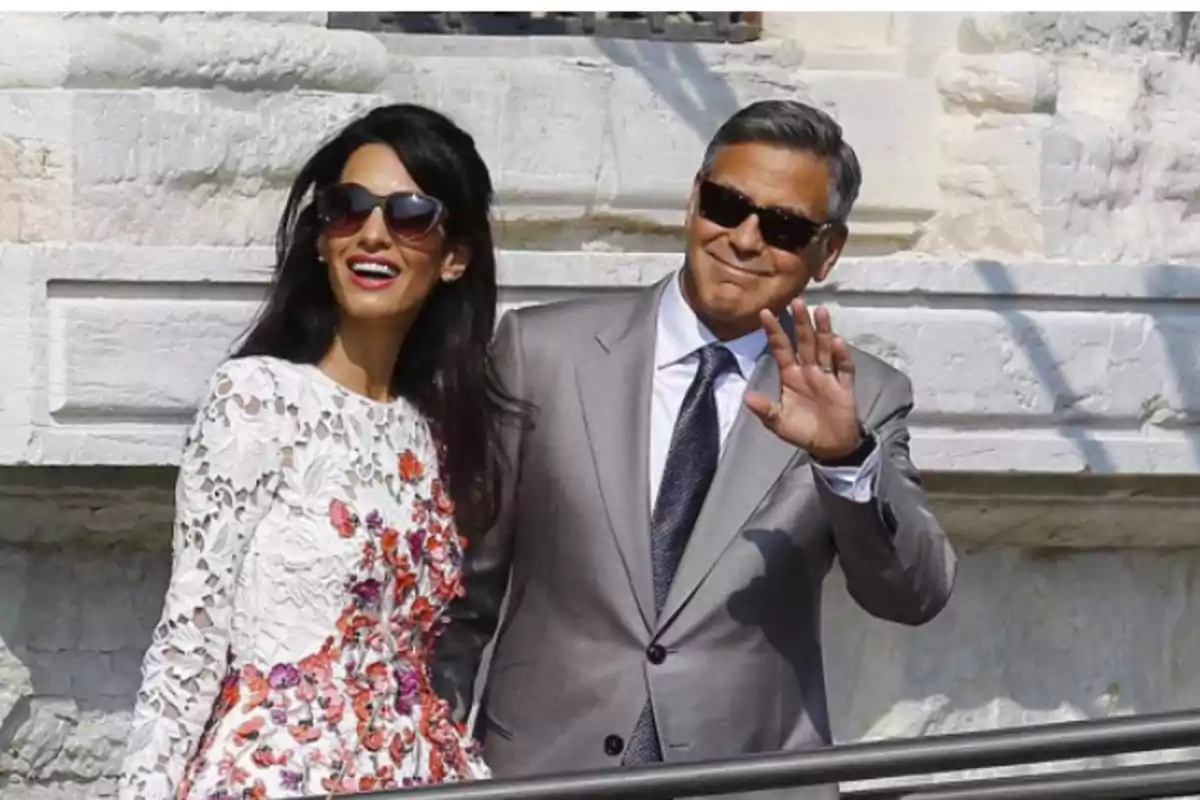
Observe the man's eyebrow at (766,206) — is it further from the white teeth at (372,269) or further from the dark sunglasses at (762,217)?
the white teeth at (372,269)

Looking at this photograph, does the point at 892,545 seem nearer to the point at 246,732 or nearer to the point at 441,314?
the point at 441,314

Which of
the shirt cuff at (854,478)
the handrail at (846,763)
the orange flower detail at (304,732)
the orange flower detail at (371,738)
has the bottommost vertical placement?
the orange flower detail at (371,738)

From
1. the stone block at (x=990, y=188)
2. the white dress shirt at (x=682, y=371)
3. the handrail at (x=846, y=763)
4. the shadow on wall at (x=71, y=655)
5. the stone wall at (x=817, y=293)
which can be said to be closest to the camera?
the handrail at (x=846, y=763)

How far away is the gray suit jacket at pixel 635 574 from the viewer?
9.46ft

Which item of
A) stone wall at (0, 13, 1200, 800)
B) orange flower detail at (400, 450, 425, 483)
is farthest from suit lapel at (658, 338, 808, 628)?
stone wall at (0, 13, 1200, 800)

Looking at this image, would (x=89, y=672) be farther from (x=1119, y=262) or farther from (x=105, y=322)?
(x=1119, y=262)

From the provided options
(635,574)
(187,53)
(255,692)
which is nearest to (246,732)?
(255,692)

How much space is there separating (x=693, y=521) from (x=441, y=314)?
0.42 m

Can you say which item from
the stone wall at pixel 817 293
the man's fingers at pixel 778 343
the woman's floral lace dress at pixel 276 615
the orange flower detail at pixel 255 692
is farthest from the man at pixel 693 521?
the stone wall at pixel 817 293

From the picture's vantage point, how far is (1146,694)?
→ 14.3 feet

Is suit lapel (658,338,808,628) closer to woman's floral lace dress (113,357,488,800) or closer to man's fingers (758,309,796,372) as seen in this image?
man's fingers (758,309,796,372)

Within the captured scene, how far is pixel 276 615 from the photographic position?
270 centimetres

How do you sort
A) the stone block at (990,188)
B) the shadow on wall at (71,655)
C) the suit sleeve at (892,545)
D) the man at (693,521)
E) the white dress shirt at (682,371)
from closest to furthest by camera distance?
the suit sleeve at (892,545) → the man at (693,521) → the white dress shirt at (682,371) → the shadow on wall at (71,655) → the stone block at (990,188)

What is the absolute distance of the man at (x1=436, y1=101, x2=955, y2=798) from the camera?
2.87m
